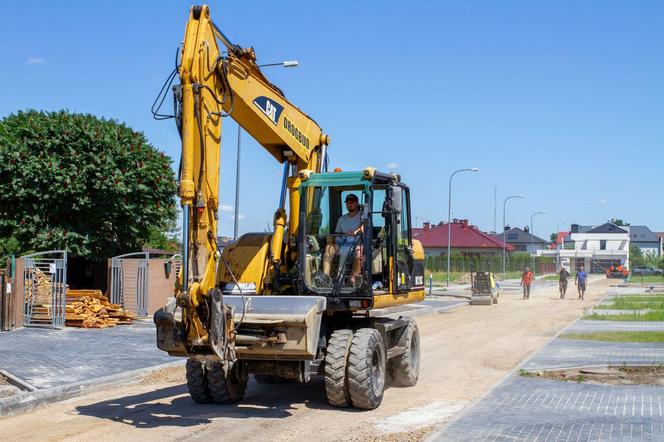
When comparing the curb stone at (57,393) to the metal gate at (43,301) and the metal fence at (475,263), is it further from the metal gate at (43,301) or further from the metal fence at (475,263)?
the metal fence at (475,263)

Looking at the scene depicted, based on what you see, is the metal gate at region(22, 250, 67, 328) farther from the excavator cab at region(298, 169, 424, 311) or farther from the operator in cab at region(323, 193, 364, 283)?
the operator in cab at region(323, 193, 364, 283)

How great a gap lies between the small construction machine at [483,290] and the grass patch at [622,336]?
16.0 metres

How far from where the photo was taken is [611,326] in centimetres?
2478

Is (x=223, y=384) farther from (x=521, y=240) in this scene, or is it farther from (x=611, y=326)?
(x=521, y=240)

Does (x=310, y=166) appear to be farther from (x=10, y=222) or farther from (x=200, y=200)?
(x=10, y=222)

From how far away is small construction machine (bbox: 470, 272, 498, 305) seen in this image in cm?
3847

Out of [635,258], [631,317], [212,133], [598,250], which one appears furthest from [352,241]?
[598,250]

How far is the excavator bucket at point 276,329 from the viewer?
970cm

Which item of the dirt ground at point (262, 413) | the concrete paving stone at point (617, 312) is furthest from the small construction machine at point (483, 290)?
the dirt ground at point (262, 413)

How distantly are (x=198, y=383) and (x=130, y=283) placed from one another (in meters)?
14.6

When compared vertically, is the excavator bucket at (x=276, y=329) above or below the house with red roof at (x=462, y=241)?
below

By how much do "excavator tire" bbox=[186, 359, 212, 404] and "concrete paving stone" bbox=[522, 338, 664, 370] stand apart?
21.0 ft

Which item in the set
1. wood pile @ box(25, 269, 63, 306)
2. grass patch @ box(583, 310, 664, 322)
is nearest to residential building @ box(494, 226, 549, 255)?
grass patch @ box(583, 310, 664, 322)

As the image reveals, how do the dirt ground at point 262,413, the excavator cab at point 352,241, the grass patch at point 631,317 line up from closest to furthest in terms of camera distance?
the dirt ground at point 262,413 < the excavator cab at point 352,241 < the grass patch at point 631,317
